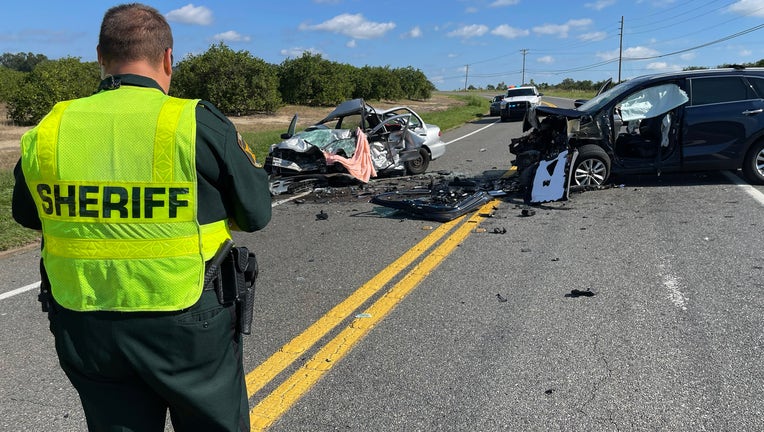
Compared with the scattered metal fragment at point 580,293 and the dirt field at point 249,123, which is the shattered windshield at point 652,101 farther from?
the dirt field at point 249,123

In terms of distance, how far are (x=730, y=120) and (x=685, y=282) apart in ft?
16.5

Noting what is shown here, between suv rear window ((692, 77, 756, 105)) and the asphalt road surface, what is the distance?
7.72 feet

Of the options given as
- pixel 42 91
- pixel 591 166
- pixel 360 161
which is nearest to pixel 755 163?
pixel 591 166

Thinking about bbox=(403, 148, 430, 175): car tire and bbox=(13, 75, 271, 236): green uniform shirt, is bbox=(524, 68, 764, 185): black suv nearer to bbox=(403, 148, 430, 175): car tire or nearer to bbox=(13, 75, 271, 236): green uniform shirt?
bbox=(403, 148, 430, 175): car tire

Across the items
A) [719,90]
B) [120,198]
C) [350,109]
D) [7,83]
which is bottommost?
[120,198]

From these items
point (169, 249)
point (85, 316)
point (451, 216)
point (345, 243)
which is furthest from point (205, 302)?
point (451, 216)

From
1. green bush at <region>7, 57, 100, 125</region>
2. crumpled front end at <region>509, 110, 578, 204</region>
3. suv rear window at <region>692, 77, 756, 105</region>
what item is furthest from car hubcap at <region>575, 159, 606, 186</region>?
green bush at <region>7, 57, 100, 125</region>

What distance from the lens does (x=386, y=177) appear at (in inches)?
452

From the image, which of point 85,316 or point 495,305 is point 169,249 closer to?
point 85,316

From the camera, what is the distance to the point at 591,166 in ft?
29.0

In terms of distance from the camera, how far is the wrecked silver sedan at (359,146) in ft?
33.6

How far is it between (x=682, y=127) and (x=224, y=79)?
2281 cm

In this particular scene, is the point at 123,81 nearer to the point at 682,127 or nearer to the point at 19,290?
the point at 19,290

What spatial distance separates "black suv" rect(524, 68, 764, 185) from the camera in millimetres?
8539
